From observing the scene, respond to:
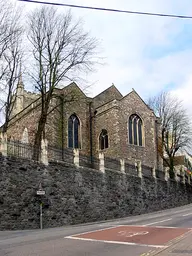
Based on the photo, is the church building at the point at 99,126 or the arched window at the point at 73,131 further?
the arched window at the point at 73,131

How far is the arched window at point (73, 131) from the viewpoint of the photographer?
38531 millimetres

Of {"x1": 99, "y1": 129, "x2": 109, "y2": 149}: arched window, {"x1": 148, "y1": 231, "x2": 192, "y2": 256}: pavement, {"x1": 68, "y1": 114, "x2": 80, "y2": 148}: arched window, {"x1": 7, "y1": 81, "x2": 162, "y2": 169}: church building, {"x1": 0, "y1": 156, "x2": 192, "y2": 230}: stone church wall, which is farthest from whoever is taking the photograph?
{"x1": 99, "y1": 129, "x2": 109, "y2": 149}: arched window

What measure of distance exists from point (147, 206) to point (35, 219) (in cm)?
1462

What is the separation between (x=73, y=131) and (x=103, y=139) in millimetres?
3923

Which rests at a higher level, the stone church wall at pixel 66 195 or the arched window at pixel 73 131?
the arched window at pixel 73 131

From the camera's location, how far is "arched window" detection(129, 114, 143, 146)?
40.8 m

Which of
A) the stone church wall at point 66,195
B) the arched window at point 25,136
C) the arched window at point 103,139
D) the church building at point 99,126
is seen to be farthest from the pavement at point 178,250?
the arched window at point 103,139

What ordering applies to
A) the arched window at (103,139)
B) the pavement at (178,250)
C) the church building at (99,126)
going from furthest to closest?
the arched window at (103,139) < the church building at (99,126) < the pavement at (178,250)

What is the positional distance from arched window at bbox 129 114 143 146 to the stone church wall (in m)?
6.90

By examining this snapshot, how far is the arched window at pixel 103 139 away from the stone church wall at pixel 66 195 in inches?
302

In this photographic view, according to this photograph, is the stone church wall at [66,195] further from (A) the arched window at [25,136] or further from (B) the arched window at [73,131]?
(A) the arched window at [25,136]

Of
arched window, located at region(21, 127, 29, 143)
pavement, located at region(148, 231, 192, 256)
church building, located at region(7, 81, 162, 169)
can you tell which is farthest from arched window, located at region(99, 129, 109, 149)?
pavement, located at region(148, 231, 192, 256)

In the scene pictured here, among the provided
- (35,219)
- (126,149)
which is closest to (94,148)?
(126,149)

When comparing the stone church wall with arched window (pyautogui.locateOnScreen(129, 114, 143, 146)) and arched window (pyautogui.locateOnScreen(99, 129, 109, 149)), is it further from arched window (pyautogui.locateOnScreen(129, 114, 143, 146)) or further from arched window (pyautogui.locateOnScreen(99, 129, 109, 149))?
arched window (pyautogui.locateOnScreen(99, 129, 109, 149))
